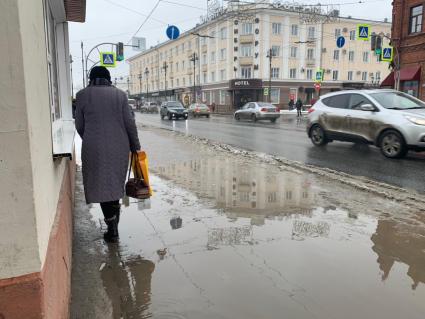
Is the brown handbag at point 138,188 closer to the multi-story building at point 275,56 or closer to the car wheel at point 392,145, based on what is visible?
the car wheel at point 392,145

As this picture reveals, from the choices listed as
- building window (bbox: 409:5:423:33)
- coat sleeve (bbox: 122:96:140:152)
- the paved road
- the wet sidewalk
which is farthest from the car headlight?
building window (bbox: 409:5:423:33)

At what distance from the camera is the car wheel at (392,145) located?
9672 mm

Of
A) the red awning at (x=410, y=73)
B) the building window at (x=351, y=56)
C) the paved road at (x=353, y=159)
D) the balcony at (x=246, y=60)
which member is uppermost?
the building window at (x=351, y=56)

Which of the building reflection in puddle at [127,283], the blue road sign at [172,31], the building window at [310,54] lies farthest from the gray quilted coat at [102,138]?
the building window at [310,54]

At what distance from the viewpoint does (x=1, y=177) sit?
1.65m

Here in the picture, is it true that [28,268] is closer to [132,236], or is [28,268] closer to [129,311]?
[129,311]

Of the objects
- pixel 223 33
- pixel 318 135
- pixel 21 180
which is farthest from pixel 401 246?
pixel 223 33

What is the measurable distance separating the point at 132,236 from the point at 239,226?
126cm

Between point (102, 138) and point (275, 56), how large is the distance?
52.2 m

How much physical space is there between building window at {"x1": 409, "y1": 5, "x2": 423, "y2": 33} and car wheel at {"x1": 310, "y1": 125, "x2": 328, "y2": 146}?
1526 centimetres

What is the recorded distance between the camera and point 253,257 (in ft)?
12.5

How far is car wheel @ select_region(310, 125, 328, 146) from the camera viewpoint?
12.4 meters

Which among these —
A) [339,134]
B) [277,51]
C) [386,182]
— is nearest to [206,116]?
[277,51]

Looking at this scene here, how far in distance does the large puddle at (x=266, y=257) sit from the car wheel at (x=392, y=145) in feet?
13.5
